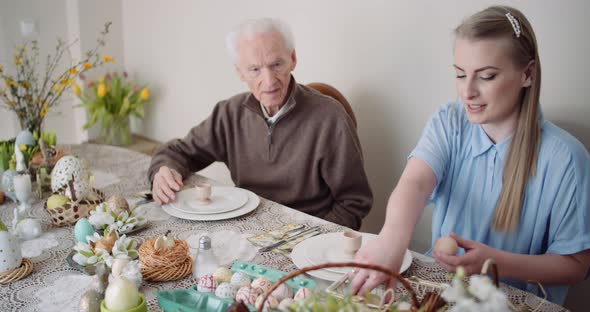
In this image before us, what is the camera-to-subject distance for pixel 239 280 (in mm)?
1047

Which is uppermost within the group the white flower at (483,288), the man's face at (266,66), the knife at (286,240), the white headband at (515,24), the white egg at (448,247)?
the white headband at (515,24)

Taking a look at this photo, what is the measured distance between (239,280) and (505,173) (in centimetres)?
79

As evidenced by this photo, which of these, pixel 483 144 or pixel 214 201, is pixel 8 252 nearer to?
pixel 214 201

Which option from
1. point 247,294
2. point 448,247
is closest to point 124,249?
point 247,294

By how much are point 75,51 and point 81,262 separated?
8.36ft

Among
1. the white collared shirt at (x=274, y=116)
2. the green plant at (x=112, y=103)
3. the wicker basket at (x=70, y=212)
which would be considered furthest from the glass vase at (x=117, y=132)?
the wicker basket at (x=70, y=212)

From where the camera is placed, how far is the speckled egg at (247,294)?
0.98 metres

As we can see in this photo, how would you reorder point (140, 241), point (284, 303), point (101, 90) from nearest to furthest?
point (284, 303) → point (140, 241) → point (101, 90)

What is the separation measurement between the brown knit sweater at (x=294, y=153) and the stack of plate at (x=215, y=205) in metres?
0.25

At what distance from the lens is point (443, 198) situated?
154 cm

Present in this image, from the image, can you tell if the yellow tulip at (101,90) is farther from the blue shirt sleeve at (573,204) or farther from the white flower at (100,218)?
the blue shirt sleeve at (573,204)

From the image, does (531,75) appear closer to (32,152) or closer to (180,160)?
(180,160)

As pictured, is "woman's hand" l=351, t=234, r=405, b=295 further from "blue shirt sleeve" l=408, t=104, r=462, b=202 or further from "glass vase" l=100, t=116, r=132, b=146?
"glass vase" l=100, t=116, r=132, b=146

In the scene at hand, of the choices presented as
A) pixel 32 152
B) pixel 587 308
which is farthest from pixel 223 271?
pixel 587 308
